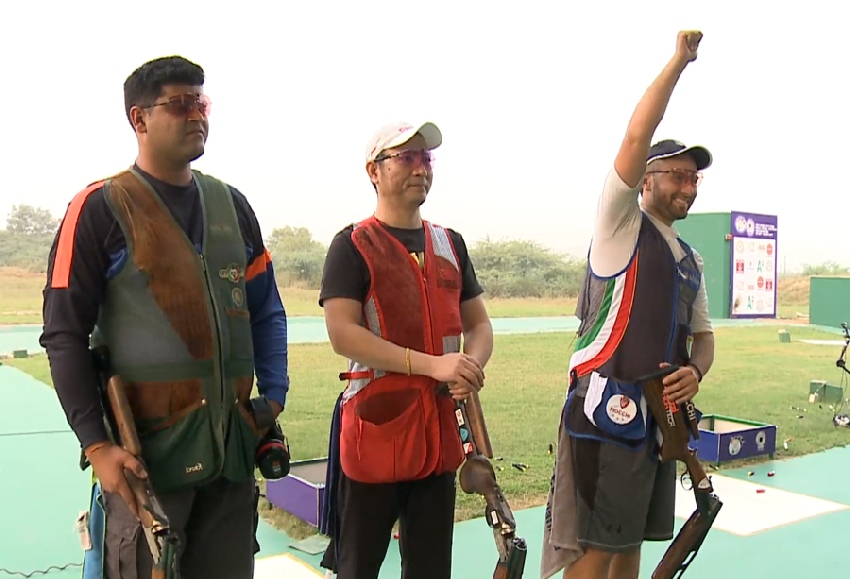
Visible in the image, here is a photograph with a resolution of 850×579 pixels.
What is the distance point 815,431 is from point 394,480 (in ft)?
17.3

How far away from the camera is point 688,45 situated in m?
1.90

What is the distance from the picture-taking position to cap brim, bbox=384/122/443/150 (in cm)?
194

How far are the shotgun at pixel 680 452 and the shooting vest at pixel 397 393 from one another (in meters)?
0.56

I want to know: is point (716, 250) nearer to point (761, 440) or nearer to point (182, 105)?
point (761, 440)

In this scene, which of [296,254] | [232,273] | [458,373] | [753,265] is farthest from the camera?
[753,265]

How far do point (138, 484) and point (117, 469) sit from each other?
5cm

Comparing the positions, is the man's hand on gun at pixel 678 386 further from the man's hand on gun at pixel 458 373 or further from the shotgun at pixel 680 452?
the man's hand on gun at pixel 458 373

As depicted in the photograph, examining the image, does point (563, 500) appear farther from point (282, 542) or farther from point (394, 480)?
point (282, 542)

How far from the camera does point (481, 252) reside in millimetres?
11703

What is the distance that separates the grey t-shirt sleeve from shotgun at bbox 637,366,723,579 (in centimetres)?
32

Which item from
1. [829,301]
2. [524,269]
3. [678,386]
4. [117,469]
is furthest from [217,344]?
[829,301]

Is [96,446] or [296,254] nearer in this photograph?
[96,446]

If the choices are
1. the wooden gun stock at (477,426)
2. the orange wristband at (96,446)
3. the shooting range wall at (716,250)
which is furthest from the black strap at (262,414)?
the shooting range wall at (716,250)

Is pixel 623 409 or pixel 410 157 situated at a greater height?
pixel 410 157
